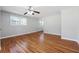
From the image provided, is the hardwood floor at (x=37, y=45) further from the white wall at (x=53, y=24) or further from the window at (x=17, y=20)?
the window at (x=17, y=20)

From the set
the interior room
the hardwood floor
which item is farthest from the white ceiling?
the hardwood floor

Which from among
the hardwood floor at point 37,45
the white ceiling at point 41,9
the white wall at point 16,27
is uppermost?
the white ceiling at point 41,9

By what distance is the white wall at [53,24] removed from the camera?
172cm

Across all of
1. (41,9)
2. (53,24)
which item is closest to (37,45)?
(53,24)

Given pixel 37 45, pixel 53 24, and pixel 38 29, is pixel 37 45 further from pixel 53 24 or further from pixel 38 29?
pixel 53 24

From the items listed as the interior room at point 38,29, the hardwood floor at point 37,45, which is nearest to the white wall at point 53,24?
the interior room at point 38,29

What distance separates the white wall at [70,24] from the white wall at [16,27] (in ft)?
1.80

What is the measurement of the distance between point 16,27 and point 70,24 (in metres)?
1.13

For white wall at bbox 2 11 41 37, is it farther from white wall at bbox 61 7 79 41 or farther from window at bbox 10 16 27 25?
white wall at bbox 61 7 79 41
